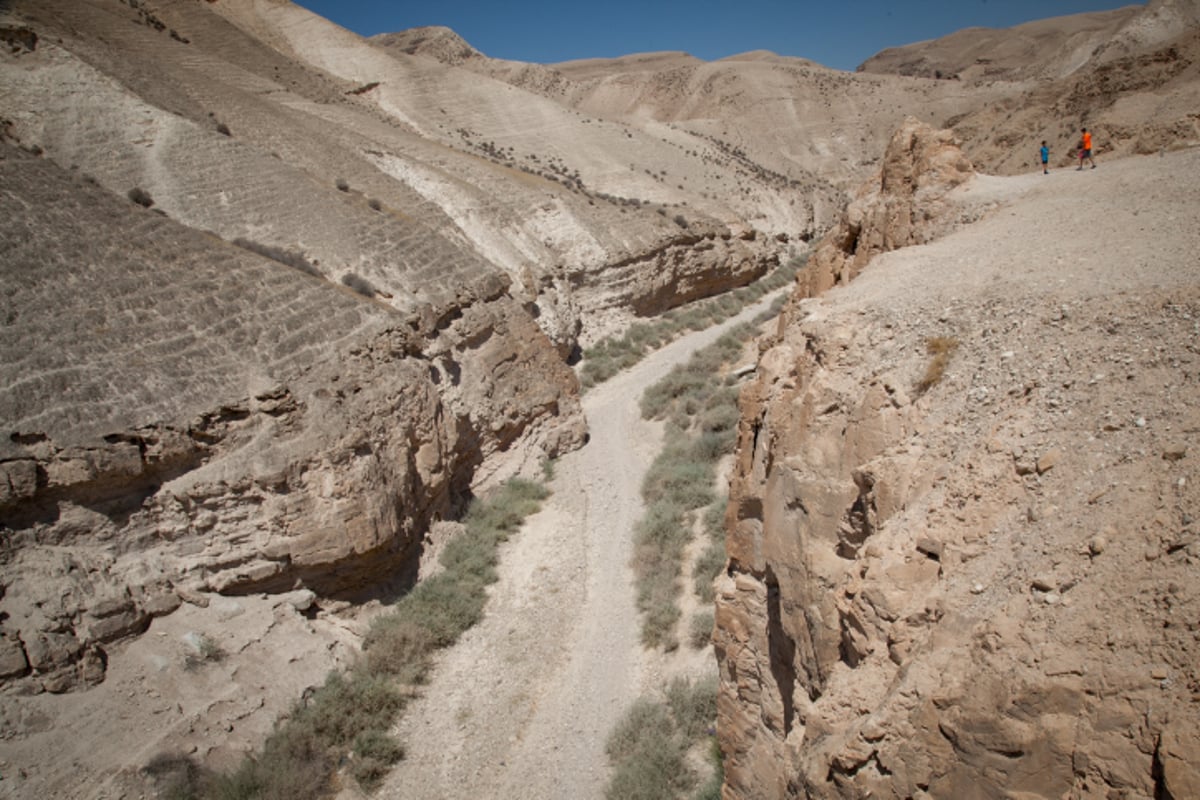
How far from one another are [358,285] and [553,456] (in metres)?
5.55

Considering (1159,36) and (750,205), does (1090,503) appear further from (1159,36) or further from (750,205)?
(1159,36)

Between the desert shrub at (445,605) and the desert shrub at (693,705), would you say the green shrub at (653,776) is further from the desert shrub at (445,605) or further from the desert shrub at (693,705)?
the desert shrub at (445,605)

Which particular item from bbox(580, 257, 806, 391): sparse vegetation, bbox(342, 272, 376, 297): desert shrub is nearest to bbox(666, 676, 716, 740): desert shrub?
bbox(342, 272, 376, 297): desert shrub

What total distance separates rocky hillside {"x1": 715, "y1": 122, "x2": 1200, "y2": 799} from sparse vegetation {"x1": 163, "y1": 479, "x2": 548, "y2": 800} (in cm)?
464

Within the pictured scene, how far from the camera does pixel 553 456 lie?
15289mm

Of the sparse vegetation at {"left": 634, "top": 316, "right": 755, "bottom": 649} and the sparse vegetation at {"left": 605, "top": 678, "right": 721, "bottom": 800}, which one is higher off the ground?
the sparse vegetation at {"left": 634, "top": 316, "right": 755, "bottom": 649}

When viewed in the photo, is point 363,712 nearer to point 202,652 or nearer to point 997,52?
point 202,652

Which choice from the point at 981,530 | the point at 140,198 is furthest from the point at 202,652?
the point at 140,198

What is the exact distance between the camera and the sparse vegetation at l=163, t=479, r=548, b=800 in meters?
7.43

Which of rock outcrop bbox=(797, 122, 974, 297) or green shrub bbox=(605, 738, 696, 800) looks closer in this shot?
green shrub bbox=(605, 738, 696, 800)

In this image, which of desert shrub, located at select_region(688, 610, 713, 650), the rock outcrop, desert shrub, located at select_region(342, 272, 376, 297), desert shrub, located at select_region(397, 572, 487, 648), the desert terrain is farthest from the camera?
desert shrub, located at select_region(342, 272, 376, 297)

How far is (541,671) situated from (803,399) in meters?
5.86

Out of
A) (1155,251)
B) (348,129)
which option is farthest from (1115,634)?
(348,129)

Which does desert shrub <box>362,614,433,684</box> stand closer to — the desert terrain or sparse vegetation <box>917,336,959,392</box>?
the desert terrain
